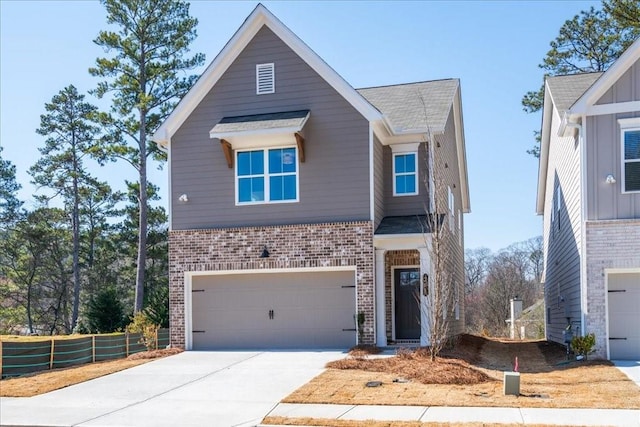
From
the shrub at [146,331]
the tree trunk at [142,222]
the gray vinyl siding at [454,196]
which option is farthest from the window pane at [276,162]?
the tree trunk at [142,222]

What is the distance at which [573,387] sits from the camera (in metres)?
12.8

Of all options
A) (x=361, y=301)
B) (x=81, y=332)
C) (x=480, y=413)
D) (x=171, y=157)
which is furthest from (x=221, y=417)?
(x=81, y=332)

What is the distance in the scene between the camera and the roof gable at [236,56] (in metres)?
18.5

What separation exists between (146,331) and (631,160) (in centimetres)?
1354

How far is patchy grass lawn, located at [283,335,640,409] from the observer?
11445 millimetres

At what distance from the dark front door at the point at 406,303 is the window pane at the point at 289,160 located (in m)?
4.72

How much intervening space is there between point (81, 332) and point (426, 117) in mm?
16663

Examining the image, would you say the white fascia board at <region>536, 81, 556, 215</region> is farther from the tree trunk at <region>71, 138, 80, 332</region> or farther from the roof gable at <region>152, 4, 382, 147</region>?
the tree trunk at <region>71, 138, 80, 332</region>

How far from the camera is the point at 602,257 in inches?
642

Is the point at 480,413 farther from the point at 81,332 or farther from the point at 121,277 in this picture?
the point at 121,277

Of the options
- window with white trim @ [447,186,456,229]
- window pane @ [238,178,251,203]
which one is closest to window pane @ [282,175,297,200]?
window pane @ [238,178,251,203]

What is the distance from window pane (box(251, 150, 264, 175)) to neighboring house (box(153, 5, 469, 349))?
3 cm

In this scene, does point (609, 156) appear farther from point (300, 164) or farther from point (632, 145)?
point (300, 164)

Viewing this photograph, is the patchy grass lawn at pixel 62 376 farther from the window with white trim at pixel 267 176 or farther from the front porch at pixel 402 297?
the front porch at pixel 402 297
